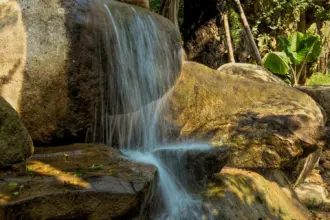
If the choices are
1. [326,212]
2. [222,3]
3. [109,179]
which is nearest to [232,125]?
[326,212]

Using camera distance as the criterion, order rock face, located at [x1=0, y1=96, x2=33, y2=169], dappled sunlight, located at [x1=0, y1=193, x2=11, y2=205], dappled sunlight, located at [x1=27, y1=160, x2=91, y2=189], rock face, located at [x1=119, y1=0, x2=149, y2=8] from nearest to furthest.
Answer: dappled sunlight, located at [x1=0, y1=193, x2=11, y2=205] → dappled sunlight, located at [x1=27, y1=160, x2=91, y2=189] → rock face, located at [x1=0, y1=96, x2=33, y2=169] → rock face, located at [x1=119, y1=0, x2=149, y2=8]

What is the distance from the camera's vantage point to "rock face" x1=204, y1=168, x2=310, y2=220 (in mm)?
4745

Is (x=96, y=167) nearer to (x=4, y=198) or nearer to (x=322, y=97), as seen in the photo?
(x=4, y=198)

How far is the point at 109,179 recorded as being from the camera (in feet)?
10.9

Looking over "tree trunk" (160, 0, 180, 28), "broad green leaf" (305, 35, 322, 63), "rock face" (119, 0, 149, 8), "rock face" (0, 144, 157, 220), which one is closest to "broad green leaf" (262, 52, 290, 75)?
"broad green leaf" (305, 35, 322, 63)

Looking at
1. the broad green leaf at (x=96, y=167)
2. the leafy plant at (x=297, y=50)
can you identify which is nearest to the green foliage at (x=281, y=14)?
the leafy plant at (x=297, y=50)

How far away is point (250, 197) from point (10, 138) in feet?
9.97

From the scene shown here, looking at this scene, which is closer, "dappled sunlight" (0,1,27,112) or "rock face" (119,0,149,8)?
"dappled sunlight" (0,1,27,112)

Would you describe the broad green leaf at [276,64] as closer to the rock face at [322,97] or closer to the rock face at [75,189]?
the rock face at [322,97]

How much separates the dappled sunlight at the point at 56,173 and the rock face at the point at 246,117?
2.85m

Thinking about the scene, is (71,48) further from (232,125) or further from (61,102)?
(232,125)

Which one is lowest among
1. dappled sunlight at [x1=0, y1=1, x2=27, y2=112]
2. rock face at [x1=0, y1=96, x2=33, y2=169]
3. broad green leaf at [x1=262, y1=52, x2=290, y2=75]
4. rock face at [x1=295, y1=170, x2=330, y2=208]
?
rock face at [x1=295, y1=170, x2=330, y2=208]

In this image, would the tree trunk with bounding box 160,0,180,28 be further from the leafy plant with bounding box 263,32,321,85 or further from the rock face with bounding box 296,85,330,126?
the leafy plant with bounding box 263,32,321,85

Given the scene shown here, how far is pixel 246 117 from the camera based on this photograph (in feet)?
20.7
